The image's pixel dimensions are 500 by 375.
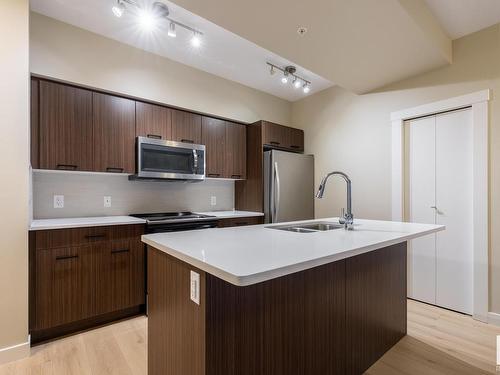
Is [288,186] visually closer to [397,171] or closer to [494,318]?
[397,171]

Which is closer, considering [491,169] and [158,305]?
Answer: [158,305]

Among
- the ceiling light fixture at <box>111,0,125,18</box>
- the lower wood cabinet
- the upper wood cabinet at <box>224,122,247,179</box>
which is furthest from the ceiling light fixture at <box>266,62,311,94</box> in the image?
the lower wood cabinet

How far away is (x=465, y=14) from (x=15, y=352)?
4434 mm

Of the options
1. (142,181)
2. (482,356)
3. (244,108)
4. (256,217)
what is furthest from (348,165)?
(142,181)

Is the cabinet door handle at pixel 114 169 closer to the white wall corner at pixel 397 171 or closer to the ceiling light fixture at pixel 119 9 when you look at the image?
the ceiling light fixture at pixel 119 9

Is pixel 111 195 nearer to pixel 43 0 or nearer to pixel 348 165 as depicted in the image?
pixel 43 0

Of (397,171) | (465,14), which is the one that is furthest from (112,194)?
(465,14)

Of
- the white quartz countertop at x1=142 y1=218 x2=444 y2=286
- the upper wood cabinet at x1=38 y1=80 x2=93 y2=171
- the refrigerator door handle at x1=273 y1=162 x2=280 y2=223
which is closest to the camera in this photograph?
the white quartz countertop at x1=142 y1=218 x2=444 y2=286

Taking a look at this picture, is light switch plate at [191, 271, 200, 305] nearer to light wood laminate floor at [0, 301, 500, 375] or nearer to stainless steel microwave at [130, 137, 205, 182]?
light wood laminate floor at [0, 301, 500, 375]

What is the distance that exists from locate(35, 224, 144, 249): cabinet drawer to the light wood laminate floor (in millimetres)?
782

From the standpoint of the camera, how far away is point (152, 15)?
220 centimetres

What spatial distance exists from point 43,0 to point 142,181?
1767mm

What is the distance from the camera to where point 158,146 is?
279cm

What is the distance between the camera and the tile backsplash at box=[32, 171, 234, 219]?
2.45m
